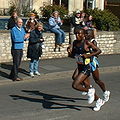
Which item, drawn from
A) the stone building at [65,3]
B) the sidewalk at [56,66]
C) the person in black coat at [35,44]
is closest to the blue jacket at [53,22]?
the sidewalk at [56,66]

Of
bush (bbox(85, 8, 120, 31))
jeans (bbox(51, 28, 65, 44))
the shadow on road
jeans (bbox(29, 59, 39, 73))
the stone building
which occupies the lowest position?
the shadow on road

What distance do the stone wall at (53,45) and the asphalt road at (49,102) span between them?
3.00 m

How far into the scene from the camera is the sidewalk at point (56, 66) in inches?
531

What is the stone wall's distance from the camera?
15.3 metres

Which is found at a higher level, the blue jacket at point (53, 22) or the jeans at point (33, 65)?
the blue jacket at point (53, 22)

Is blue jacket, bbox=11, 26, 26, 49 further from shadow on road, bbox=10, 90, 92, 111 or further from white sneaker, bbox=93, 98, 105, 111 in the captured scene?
white sneaker, bbox=93, 98, 105, 111

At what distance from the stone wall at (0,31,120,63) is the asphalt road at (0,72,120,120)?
300 cm

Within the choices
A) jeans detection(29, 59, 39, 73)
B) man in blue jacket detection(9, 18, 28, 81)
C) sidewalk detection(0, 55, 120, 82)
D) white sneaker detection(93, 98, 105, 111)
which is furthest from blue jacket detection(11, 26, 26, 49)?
white sneaker detection(93, 98, 105, 111)

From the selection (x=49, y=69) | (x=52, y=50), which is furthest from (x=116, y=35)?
(x=49, y=69)

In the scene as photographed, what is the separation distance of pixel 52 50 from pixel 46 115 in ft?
26.8

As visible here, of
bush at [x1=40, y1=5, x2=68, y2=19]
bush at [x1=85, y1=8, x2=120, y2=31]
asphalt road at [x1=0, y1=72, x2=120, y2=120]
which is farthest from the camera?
bush at [x1=40, y1=5, x2=68, y2=19]

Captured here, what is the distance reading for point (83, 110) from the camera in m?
9.13

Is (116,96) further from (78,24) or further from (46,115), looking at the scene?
(78,24)

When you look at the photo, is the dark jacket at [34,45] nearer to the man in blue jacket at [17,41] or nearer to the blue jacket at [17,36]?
the man in blue jacket at [17,41]
